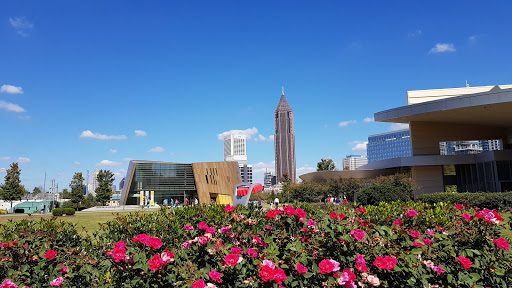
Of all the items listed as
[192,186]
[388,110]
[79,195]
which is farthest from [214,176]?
[388,110]

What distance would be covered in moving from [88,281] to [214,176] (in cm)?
5438

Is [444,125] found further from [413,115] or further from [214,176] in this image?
[214,176]

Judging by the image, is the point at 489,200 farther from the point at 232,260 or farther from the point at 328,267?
the point at 232,260

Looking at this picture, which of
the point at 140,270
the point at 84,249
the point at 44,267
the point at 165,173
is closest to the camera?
the point at 140,270

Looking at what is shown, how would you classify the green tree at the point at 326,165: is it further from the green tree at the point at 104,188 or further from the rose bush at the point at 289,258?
the rose bush at the point at 289,258

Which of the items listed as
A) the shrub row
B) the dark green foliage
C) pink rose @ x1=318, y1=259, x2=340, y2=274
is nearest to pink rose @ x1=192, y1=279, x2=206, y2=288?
pink rose @ x1=318, y1=259, x2=340, y2=274

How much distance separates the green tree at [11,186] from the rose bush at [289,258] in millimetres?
54861

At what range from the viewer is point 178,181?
62875 mm

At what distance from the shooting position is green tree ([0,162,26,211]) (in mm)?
48875

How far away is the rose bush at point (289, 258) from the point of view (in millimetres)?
3018

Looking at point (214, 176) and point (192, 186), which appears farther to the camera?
point (192, 186)

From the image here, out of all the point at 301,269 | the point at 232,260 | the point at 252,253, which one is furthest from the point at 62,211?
the point at 301,269

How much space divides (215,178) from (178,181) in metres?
9.27

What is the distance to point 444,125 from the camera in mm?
36281
